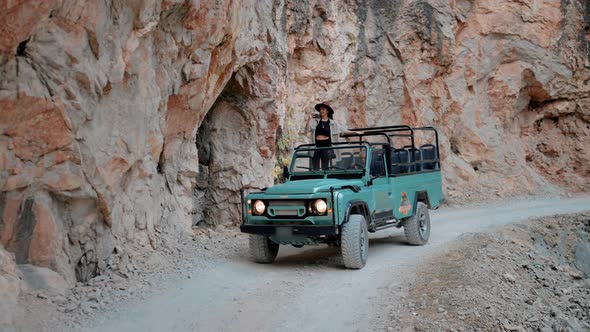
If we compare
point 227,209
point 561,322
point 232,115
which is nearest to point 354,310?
point 561,322

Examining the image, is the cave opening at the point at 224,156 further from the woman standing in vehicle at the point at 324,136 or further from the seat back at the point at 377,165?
the seat back at the point at 377,165

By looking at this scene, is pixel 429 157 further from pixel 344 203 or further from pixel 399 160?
pixel 344 203

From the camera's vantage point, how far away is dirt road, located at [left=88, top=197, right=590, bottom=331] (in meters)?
5.81

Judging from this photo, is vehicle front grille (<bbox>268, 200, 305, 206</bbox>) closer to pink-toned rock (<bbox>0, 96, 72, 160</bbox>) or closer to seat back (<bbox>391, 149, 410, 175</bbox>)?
seat back (<bbox>391, 149, 410, 175</bbox>)

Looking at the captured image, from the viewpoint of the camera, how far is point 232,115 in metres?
13.3

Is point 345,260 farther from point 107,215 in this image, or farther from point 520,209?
point 520,209

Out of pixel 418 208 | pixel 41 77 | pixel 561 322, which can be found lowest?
pixel 561 322

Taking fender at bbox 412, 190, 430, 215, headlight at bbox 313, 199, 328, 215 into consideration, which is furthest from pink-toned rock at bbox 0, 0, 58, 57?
fender at bbox 412, 190, 430, 215

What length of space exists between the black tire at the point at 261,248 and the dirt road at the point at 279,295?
0.22 m

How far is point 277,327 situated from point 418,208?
5.43 m

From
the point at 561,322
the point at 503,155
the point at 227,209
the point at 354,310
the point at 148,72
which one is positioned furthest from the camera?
the point at 503,155

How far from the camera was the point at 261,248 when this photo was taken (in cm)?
854

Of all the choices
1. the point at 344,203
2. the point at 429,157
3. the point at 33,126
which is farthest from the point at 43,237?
the point at 429,157

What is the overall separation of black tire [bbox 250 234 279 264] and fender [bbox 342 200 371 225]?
147 centimetres
